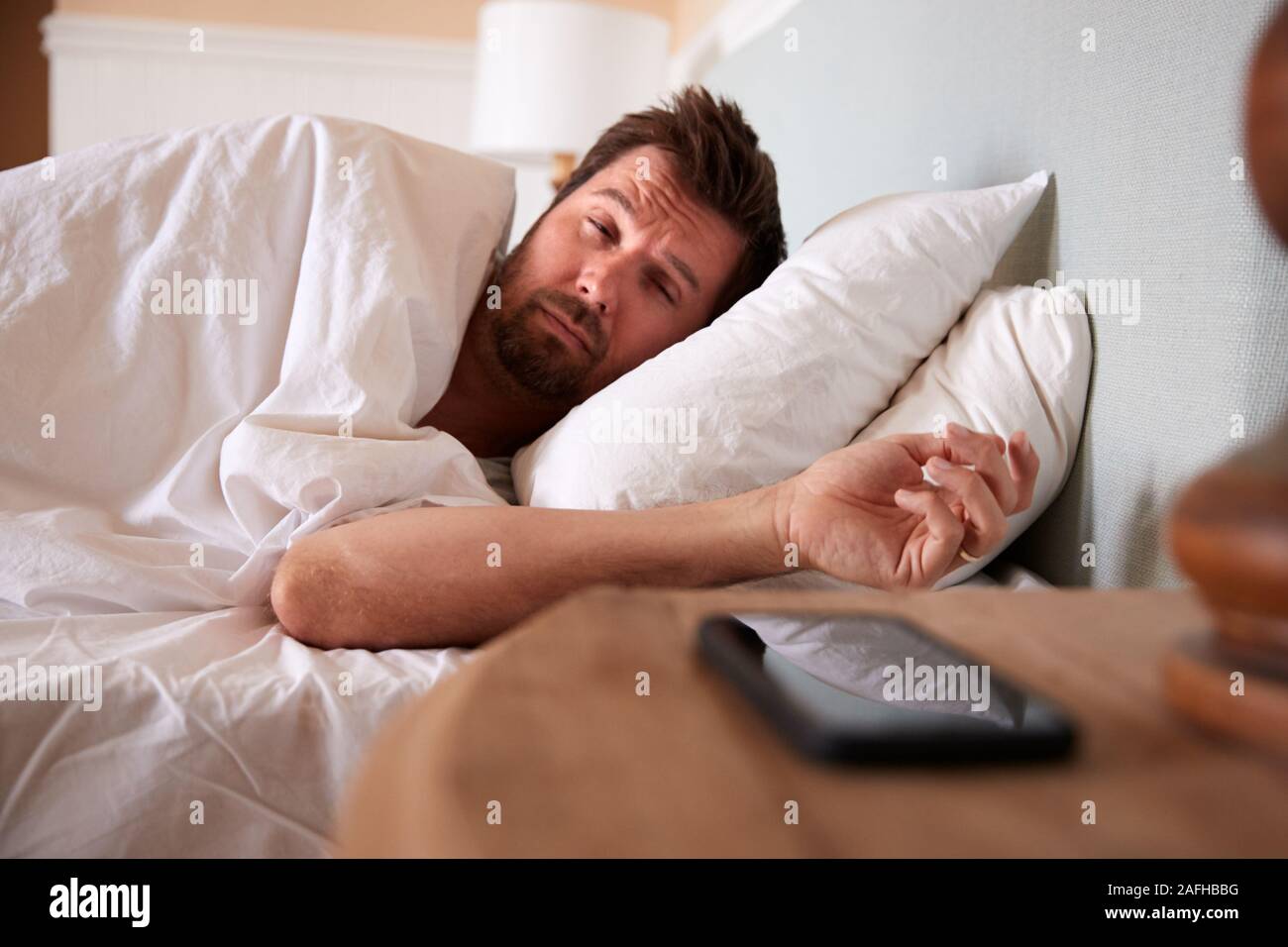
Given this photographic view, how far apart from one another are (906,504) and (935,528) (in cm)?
3

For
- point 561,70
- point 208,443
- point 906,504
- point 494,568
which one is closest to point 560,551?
point 494,568

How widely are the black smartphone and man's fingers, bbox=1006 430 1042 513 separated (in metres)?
0.43

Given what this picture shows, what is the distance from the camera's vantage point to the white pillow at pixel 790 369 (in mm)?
996

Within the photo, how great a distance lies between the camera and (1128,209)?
907 mm

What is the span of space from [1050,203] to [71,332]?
0.96 meters

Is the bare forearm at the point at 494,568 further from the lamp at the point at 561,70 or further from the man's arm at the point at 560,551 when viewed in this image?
the lamp at the point at 561,70

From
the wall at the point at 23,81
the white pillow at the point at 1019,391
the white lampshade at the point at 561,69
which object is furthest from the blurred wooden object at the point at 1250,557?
the wall at the point at 23,81

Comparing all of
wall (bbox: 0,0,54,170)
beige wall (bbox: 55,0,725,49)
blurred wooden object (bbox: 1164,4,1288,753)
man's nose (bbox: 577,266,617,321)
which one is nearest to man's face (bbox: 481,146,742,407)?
man's nose (bbox: 577,266,617,321)

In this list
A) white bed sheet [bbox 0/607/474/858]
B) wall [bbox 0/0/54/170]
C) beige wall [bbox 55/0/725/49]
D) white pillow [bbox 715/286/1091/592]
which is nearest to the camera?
white bed sheet [bbox 0/607/474/858]

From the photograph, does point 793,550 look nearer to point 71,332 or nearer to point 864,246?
point 864,246

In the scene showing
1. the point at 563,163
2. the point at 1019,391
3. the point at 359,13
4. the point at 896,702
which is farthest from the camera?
the point at 359,13

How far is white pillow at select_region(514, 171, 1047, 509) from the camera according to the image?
3.27 ft

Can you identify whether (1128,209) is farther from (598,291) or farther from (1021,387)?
(598,291)

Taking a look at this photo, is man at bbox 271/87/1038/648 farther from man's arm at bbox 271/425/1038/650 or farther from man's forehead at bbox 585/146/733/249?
man's forehead at bbox 585/146/733/249
